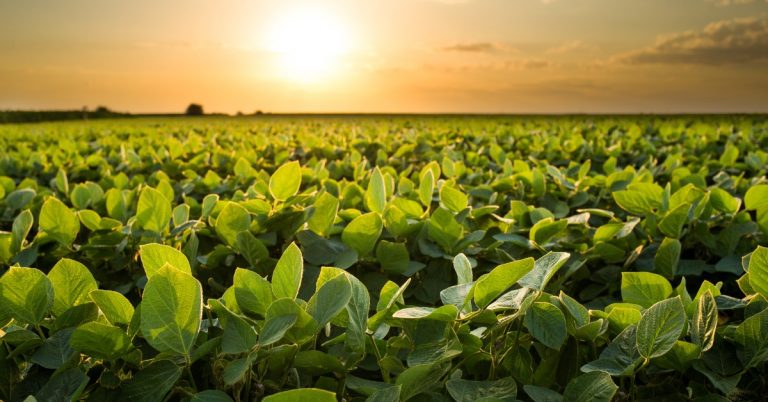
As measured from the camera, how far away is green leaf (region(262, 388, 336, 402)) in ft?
2.89

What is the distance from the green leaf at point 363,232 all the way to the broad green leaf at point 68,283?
0.74m

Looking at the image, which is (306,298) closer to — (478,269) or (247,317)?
(247,317)

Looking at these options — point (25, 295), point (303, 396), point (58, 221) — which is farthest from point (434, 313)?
point (58, 221)

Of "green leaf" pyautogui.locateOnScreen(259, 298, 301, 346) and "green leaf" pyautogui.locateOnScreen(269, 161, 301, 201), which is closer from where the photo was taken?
"green leaf" pyautogui.locateOnScreen(259, 298, 301, 346)

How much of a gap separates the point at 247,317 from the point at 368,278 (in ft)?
2.42

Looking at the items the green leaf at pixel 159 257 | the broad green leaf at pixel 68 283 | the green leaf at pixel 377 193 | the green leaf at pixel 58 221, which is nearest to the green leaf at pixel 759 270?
the green leaf at pixel 377 193

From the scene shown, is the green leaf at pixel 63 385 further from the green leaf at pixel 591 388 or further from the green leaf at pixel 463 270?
the green leaf at pixel 591 388

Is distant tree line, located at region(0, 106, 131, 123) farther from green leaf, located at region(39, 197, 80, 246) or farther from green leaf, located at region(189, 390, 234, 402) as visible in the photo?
green leaf, located at region(189, 390, 234, 402)

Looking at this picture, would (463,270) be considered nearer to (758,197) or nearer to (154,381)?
(154,381)

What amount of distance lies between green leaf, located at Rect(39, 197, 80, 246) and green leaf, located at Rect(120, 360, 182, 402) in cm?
113

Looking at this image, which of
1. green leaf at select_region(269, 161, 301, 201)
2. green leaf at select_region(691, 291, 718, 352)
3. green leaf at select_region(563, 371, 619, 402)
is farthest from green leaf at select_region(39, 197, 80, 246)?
green leaf at select_region(691, 291, 718, 352)

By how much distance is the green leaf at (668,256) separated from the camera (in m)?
1.97

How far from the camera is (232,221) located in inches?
75.0

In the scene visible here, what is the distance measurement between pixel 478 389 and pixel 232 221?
105cm
